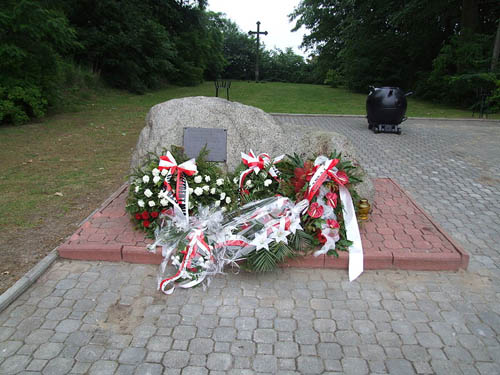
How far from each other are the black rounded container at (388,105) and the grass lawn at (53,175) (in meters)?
6.56

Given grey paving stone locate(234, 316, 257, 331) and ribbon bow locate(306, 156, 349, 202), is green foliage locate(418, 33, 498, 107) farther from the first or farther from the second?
grey paving stone locate(234, 316, 257, 331)

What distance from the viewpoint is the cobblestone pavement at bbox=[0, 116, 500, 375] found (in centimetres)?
255

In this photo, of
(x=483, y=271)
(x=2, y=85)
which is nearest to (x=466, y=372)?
(x=483, y=271)

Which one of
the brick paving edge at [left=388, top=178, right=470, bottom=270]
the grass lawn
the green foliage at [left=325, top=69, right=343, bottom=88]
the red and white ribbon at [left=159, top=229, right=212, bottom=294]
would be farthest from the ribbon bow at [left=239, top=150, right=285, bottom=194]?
the green foliage at [left=325, top=69, right=343, bottom=88]

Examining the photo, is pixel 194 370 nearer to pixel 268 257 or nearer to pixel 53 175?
pixel 268 257

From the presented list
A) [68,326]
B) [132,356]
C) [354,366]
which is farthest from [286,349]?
[68,326]

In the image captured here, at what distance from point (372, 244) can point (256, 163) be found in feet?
5.03

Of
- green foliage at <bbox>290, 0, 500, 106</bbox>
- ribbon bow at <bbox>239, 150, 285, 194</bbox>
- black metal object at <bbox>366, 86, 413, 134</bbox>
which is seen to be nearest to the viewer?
ribbon bow at <bbox>239, 150, 285, 194</bbox>

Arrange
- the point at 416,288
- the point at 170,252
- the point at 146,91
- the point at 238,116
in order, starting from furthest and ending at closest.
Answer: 1. the point at 146,91
2. the point at 238,116
3. the point at 170,252
4. the point at 416,288

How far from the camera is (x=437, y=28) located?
20234mm

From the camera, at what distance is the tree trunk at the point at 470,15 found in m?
17.3

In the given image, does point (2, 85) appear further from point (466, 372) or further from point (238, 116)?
point (466, 372)

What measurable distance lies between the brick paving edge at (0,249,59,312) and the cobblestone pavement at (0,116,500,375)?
0.17 ft

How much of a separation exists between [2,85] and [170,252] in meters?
9.51
